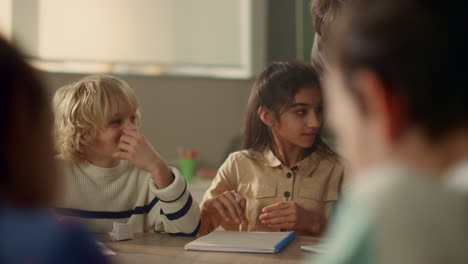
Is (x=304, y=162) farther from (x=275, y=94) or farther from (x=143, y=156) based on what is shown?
(x=143, y=156)

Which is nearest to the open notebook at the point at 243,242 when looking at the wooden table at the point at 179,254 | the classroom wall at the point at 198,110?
the wooden table at the point at 179,254

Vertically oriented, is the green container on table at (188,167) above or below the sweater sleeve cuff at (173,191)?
below

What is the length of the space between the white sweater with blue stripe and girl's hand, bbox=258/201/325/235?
0.58 ft

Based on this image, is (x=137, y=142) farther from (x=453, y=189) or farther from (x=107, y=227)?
(x=453, y=189)

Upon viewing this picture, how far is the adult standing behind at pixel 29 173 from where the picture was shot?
0.55 metres

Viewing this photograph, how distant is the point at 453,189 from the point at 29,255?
13.8 inches

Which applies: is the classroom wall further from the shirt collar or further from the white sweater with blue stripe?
the white sweater with blue stripe

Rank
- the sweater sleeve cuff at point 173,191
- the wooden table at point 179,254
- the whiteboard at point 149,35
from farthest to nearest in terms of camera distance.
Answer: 1. the whiteboard at point 149,35
2. the sweater sleeve cuff at point 173,191
3. the wooden table at point 179,254

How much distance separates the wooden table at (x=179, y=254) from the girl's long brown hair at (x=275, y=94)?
465mm

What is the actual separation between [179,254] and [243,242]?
14 centimetres

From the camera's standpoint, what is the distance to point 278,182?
1.84 metres

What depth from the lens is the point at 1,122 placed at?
57 centimetres

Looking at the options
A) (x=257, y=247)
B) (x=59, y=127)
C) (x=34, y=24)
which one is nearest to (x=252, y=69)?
(x=34, y=24)

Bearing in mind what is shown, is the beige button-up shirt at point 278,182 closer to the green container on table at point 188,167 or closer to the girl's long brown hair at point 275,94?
the girl's long brown hair at point 275,94
